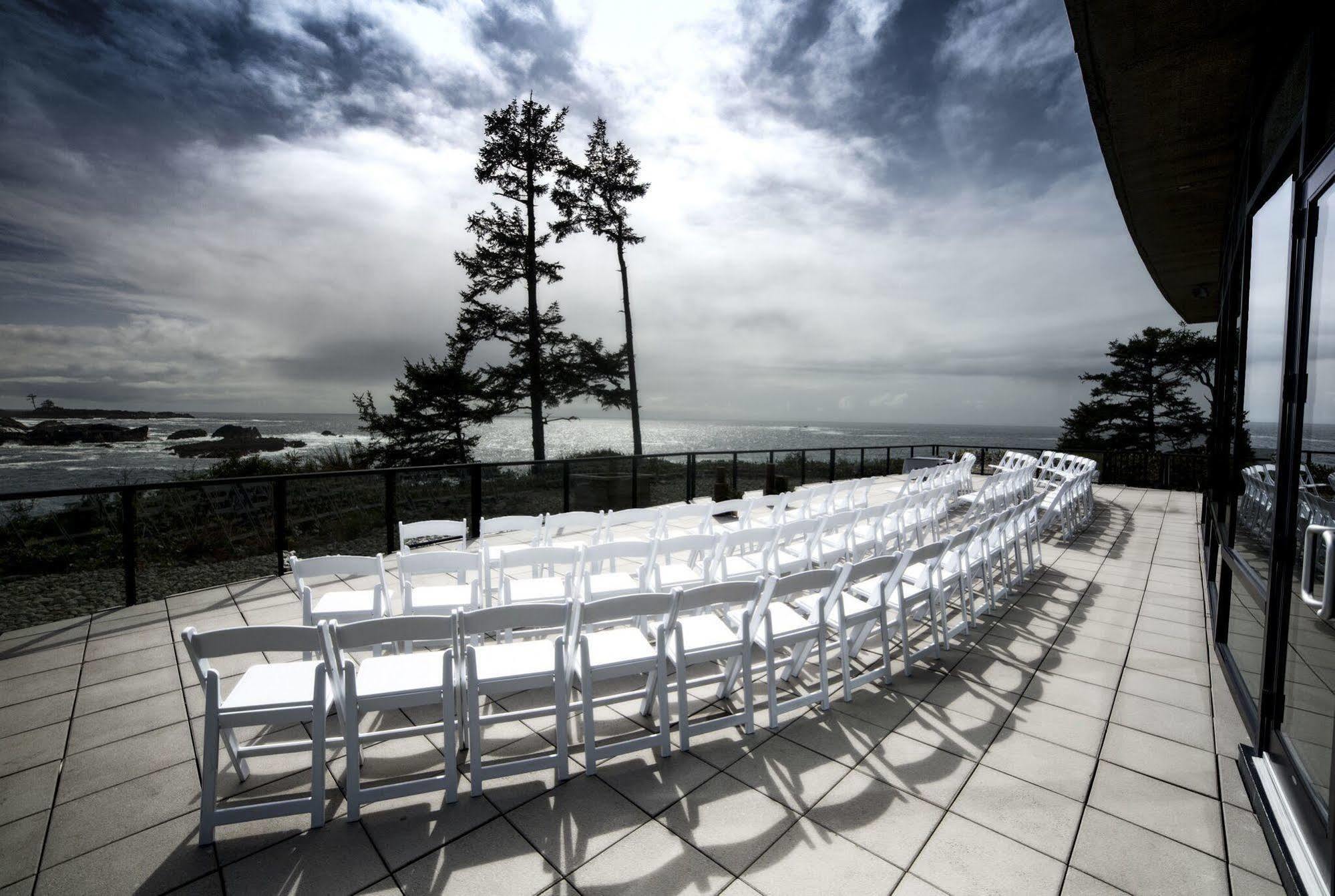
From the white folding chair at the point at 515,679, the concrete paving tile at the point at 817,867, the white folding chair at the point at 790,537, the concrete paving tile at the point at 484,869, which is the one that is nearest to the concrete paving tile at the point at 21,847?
the concrete paving tile at the point at 484,869

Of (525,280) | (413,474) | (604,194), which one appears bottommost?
(413,474)

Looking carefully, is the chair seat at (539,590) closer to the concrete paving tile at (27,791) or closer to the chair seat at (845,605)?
the chair seat at (845,605)

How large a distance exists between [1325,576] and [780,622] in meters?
1.86

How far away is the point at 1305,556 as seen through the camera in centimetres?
134

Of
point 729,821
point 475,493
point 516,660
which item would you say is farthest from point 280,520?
point 729,821

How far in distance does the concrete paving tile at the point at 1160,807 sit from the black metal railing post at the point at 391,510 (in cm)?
601

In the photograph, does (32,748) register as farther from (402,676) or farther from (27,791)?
(402,676)

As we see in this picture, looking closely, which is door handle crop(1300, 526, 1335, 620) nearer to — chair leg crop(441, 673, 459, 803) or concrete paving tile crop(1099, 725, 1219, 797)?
concrete paving tile crop(1099, 725, 1219, 797)

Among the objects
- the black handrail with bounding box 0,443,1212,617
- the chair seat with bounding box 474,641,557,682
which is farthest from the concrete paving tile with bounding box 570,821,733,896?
the black handrail with bounding box 0,443,1212,617

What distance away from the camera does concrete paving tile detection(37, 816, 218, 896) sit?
62.3 inches

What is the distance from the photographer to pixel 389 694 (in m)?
1.87

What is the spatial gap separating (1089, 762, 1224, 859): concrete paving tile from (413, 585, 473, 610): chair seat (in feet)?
9.92

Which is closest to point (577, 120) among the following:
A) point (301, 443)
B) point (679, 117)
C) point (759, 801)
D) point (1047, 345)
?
point (679, 117)

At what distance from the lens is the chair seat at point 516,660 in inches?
79.4
